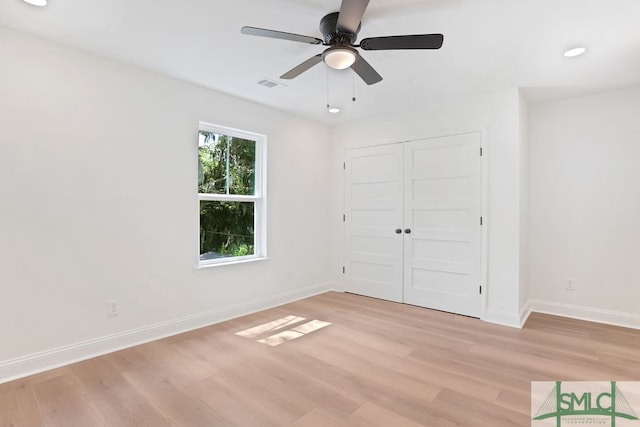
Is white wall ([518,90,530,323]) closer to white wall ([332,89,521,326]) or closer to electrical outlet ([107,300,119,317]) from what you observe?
white wall ([332,89,521,326])

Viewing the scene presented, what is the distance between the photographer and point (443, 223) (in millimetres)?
4004

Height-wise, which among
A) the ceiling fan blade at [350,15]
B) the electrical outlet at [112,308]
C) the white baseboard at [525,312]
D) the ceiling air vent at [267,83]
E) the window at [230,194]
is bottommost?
the white baseboard at [525,312]

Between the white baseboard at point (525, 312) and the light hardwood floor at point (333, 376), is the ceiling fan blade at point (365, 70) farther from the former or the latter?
the white baseboard at point (525, 312)

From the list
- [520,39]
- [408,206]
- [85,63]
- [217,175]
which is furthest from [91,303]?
[520,39]

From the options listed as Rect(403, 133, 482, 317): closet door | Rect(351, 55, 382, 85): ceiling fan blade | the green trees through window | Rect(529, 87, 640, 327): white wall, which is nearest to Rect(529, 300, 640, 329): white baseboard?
Rect(529, 87, 640, 327): white wall

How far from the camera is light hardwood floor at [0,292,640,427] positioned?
6.41ft

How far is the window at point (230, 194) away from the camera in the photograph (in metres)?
3.65

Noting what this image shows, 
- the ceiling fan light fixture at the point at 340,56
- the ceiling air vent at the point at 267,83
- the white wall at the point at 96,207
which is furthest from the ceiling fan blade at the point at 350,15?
the white wall at the point at 96,207

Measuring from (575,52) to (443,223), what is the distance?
2.06 meters

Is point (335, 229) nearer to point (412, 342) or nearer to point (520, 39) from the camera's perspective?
point (412, 342)

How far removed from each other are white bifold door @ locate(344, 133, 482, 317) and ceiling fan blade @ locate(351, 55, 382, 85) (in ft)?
A: 5.95

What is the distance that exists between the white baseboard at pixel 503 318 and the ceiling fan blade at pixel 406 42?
2.91m

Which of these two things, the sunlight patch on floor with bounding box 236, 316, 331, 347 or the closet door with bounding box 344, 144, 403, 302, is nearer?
the sunlight patch on floor with bounding box 236, 316, 331, 347

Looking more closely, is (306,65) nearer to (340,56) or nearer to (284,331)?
(340,56)
